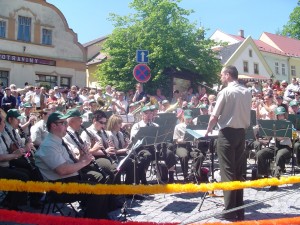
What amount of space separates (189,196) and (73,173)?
9.13 feet

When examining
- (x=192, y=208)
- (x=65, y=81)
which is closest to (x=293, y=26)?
(x=65, y=81)

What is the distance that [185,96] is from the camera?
1800 cm

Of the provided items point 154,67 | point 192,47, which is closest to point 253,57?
point 192,47

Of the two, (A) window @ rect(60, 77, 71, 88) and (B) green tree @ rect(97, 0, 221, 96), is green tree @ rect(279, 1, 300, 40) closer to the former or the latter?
(B) green tree @ rect(97, 0, 221, 96)

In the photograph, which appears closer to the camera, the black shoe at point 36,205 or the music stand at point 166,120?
the black shoe at point 36,205

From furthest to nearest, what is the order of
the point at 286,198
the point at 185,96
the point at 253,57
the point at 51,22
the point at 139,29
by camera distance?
the point at 253,57 < the point at 51,22 < the point at 139,29 < the point at 185,96 < the point at 286,198

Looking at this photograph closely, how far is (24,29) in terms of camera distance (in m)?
28.6

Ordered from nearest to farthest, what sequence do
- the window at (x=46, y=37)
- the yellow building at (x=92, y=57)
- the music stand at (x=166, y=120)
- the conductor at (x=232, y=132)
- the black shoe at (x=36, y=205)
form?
the conductor at (x=232, y=132) < the black shoe at (x=36, y=205) < the music stand at (x=166, y=120) < the window at (x=46, y=37) < the yellow building at (x=92, y=57)

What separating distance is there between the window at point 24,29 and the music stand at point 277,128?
80.3 feet

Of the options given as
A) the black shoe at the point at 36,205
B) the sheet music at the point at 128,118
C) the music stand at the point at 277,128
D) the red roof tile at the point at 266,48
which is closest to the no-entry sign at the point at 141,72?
the sheet music at the point at 128,118

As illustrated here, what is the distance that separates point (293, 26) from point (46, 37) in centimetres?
3709

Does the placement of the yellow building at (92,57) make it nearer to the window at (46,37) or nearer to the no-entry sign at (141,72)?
the window at (46,37)

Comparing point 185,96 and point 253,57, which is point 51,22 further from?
point 253,57

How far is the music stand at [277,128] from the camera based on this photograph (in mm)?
7486
